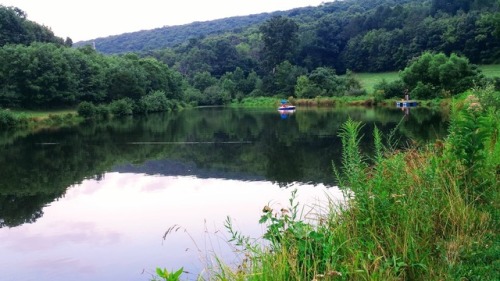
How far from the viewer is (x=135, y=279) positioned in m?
9.05

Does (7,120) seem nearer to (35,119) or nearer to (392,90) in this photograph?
(35,119)

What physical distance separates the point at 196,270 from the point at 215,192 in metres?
7.08

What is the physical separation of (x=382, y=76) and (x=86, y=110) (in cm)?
5945

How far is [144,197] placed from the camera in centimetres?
1609

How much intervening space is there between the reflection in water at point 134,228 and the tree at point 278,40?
95202 millimetres

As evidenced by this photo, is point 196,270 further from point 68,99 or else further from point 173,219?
point 68,99

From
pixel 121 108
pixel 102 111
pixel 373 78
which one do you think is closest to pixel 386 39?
pixel 373 78

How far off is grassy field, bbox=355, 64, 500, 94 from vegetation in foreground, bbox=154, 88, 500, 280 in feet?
229

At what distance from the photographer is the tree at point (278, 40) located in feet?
363

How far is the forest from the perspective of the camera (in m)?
59.2

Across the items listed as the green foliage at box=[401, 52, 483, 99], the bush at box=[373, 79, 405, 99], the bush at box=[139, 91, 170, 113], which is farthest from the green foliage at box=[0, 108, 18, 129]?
the bush at box=[373, 79, 405, 99]

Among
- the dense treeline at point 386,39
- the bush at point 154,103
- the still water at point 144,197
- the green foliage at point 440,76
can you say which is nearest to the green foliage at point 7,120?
the still water at point 144,197

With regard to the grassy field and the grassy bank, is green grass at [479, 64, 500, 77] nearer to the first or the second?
the grassy field

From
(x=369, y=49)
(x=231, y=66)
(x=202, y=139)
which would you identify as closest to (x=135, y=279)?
(x=202, y=139)
